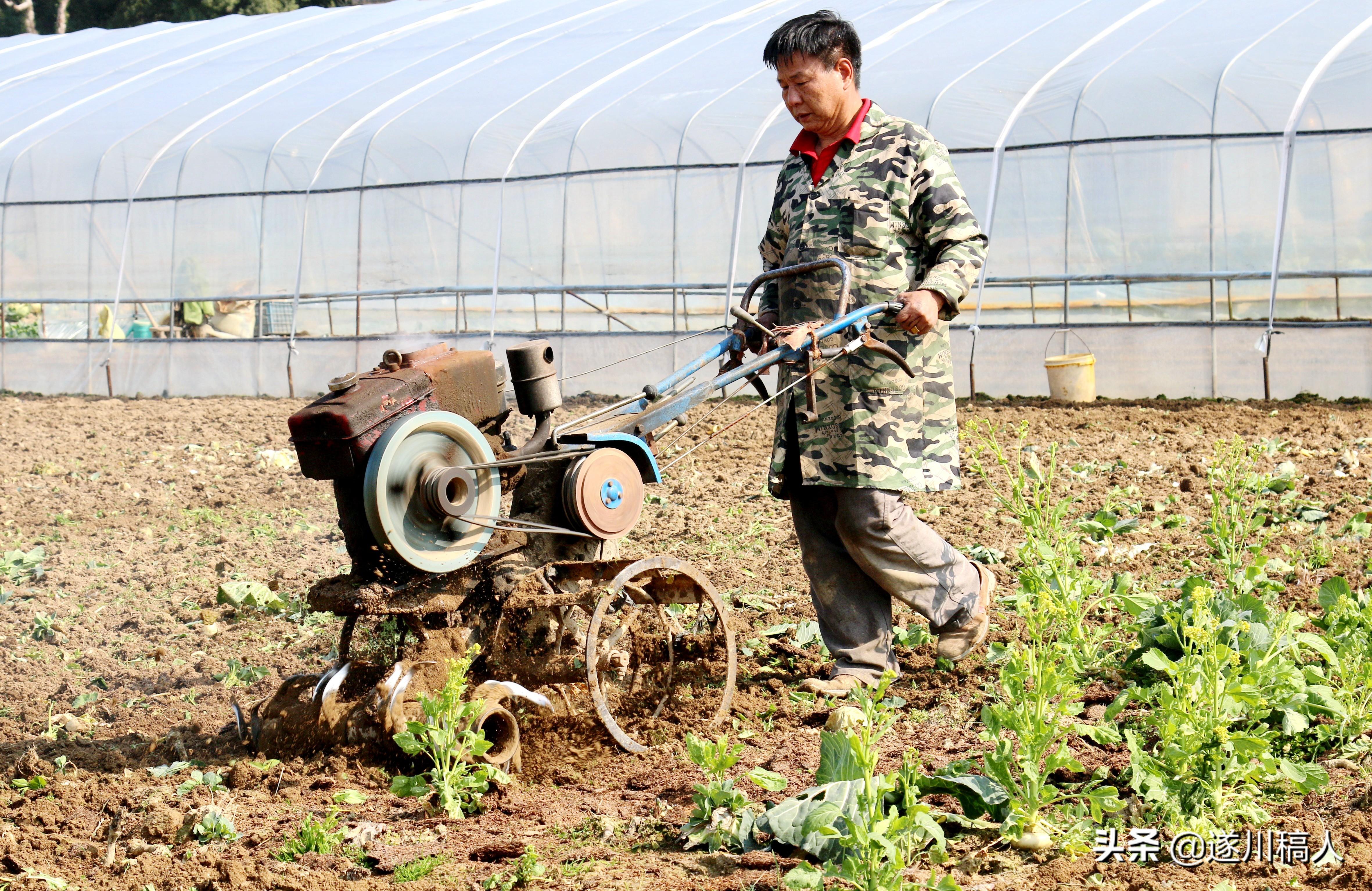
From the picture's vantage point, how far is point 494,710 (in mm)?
3271

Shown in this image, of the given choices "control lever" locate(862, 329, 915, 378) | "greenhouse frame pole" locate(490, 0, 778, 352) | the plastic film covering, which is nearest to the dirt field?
"control lever" locate(862, 329, 915, 378)

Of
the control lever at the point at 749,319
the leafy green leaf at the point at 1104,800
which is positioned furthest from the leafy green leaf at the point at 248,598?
the leafy green leaf at the point at 1104,800

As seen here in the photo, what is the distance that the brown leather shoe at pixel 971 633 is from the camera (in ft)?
12.7

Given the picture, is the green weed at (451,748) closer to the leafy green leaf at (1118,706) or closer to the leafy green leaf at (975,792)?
the leafy green leaf at (975,792)

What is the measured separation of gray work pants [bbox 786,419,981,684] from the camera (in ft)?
12.1

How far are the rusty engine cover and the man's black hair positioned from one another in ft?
3.73

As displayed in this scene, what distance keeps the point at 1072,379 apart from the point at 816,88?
676 centimetres

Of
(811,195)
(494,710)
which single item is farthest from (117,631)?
(811,195)

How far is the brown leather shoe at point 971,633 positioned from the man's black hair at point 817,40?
1522 millimetres

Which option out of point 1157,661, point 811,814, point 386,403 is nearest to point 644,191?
point 386,403

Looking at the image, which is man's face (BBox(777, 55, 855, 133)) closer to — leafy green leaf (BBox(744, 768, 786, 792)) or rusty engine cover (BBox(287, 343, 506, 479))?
rusty engine cover (BBox(287, 343, 506, 479))

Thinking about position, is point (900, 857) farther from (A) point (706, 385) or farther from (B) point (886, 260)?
(B) point (886, 260)

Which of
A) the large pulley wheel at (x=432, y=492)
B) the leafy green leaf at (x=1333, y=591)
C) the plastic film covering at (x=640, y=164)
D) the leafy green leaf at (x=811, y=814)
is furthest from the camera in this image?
the plastic film covering at (x=640, y=164)

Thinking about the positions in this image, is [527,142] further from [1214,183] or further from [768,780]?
[768,780]
